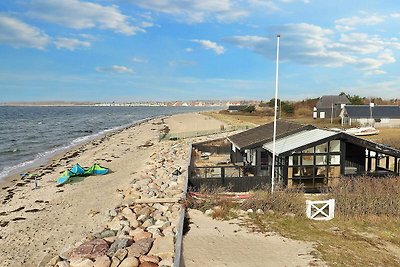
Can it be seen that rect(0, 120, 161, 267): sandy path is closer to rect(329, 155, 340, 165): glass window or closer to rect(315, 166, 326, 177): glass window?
rect(315, 166, 326, 177): glass window

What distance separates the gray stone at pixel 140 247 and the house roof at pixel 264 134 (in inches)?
380

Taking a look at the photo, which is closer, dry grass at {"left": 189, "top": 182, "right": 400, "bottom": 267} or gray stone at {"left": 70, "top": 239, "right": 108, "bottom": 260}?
dry grass at {"left": 189, "top": 182, "right": 400, "bottom": 267}

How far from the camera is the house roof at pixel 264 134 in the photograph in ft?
65.4

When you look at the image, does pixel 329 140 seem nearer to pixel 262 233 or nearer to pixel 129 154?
pixel 262 233

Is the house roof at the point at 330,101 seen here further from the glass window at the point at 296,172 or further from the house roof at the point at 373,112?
the glass window at the point at 296,172

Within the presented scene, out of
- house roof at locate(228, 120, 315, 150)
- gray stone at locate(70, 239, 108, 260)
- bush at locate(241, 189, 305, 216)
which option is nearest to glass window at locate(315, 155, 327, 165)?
bush at locate(241, 189, 305, 216)

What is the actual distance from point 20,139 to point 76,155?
19.5 m

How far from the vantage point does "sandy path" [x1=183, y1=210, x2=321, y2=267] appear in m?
9.65

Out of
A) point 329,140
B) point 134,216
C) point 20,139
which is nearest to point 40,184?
point 134,216

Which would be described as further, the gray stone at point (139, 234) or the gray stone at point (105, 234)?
the gray stone at point (105, 234)

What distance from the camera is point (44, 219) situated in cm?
1611

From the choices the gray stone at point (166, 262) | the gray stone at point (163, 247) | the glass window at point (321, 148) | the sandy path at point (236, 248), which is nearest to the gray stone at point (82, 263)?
the gray stone at point (163, 247)

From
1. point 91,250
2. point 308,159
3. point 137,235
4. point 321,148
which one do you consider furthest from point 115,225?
point 321,148

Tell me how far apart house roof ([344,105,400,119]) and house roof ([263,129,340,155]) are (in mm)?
43594
